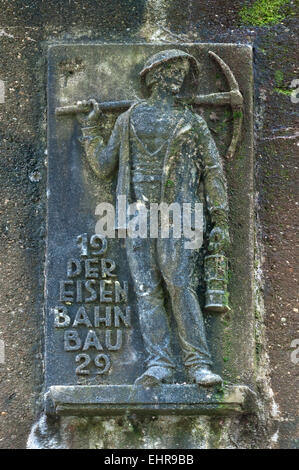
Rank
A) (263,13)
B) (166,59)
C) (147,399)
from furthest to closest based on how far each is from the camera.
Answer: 1. (263,13)
2. (166,59)
3. (147,399)

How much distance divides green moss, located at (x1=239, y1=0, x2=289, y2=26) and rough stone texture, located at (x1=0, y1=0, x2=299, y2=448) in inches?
1.5

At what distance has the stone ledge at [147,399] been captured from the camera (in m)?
6.53

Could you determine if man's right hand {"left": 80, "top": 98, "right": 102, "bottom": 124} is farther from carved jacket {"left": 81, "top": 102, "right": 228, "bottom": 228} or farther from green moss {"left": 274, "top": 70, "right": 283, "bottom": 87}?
green moss {"left": 274, "top": 70, "right": 283, "bottom": 87}

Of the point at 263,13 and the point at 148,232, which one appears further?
the point at 263,13

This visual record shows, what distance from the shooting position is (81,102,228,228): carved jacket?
22.5 feet

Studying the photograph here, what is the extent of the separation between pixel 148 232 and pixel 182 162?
455 millimetres

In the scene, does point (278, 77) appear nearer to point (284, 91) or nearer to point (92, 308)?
point (284, 91)

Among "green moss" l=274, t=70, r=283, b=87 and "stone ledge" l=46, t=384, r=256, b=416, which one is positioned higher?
"green moss" l=274, t=70, r=283, b=87

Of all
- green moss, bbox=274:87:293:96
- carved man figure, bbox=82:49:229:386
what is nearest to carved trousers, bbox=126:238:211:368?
carved man figure, bbox=82:49:229:386

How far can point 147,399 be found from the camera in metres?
6.54

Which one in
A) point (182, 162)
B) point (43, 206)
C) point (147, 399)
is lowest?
point (147, 399)

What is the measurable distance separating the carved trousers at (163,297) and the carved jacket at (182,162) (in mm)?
293

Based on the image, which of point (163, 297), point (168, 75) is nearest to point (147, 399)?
point (163, 297)

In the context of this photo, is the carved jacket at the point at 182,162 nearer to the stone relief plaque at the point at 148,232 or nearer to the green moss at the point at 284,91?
the stone relief plaque at the point at 148,232
